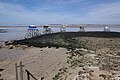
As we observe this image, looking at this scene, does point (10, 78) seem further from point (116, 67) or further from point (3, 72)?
point (116, 67)

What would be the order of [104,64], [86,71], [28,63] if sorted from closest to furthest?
[86,71] → [104,64] → [28,63]

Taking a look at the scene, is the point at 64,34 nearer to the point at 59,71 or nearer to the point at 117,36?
the point at 117,36

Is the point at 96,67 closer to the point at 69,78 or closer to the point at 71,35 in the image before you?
the point at 69,78

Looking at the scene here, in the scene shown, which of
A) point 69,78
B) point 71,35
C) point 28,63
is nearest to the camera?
point 69,78

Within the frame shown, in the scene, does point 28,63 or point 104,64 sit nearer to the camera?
point 104,64

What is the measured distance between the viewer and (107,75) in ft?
47.7

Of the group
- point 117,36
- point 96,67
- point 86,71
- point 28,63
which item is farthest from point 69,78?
point 117,36

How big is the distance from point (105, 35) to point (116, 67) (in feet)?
102

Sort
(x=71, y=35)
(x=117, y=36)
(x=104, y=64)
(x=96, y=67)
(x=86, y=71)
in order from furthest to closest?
1. (x=71, y=35)
2. (x=117, y=36)
3. (x=104, y=64)
4. (x=96, y=67)
5. (x=86, y=71)

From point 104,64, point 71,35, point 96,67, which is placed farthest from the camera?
point 71,35

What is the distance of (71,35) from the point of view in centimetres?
4981

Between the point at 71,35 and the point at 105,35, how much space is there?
8.15 meters

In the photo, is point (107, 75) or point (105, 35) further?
point (105, 35)

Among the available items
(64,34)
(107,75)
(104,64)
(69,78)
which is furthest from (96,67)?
(64,34)
